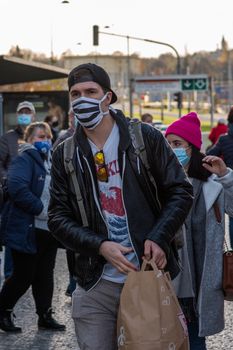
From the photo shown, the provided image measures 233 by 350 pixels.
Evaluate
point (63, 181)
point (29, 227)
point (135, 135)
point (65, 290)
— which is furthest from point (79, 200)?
point (65, 290)

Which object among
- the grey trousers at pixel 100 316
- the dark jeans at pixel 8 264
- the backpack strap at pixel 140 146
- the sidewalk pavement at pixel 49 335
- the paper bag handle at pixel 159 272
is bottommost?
the sidewalk pavement at pixel 49 335


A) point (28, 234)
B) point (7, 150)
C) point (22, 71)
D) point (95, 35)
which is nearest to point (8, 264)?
point (7, 150)

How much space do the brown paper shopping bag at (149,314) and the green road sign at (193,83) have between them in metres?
29.5

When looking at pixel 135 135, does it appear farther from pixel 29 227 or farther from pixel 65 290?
pixel 65 290

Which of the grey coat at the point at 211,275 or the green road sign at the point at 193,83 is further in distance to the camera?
the green road sign at the point at 193,83

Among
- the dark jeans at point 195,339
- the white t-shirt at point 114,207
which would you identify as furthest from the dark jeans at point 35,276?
the white t-shirt at point 114,207

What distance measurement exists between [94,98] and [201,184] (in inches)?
37.5

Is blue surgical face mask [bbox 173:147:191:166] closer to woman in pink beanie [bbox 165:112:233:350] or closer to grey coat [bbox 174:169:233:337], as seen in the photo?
woman in pink beanie [bbox 165:112:233:350]

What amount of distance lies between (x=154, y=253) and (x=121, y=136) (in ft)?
1.86

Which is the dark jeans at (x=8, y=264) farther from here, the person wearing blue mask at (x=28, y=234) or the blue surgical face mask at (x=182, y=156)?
the blue surgical face mask at (x=182, y=156)

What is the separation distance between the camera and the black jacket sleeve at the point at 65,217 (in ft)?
13.4

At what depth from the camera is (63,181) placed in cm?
422

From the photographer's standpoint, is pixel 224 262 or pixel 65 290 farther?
pixel 65 290

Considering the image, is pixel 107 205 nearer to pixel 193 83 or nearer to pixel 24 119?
pixel 24 119
